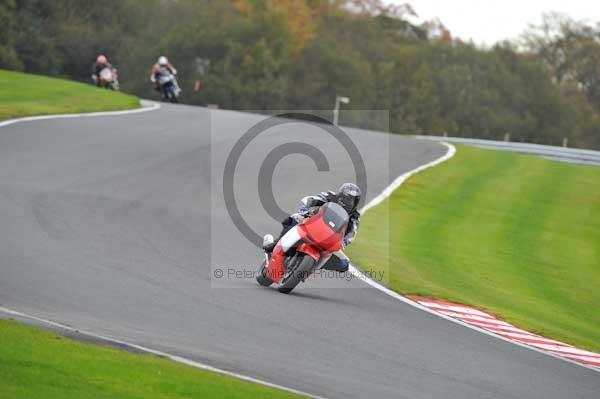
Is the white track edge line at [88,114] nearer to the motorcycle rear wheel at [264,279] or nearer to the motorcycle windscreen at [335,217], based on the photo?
the motorcycle rear wheel at [264,279]

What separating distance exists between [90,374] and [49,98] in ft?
75.9

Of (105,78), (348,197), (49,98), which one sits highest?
(105,78)

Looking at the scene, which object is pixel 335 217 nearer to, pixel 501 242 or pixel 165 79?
pixel 501 242

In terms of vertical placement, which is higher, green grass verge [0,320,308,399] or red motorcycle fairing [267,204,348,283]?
red motorcycle fairing [267,204,348,283]

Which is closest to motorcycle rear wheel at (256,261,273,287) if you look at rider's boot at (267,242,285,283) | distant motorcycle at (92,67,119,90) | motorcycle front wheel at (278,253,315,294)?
rider's boot at (267,242,285,283)

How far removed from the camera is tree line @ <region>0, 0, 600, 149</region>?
69.8 m

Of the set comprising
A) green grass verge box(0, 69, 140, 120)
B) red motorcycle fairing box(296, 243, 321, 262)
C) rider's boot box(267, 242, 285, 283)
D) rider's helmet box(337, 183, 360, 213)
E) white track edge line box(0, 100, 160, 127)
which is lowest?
rider's boot box(267, 242, 285, 283)

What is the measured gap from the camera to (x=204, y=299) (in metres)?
10.3

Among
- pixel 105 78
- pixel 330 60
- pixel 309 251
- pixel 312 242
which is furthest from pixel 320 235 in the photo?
pixel 330 60

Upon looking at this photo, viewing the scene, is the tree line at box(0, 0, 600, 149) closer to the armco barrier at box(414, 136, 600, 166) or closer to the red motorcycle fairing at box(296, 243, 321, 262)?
the armco barrier at box(414, 136, 600, 166)

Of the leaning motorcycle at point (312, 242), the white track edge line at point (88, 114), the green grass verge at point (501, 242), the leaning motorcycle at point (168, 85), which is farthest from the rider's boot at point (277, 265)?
the leaning motorcycle at point (168, 85)

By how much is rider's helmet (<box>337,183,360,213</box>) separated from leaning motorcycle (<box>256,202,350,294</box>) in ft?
0.91

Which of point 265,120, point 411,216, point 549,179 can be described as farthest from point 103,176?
point 549,179

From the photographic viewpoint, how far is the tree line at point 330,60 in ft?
229
